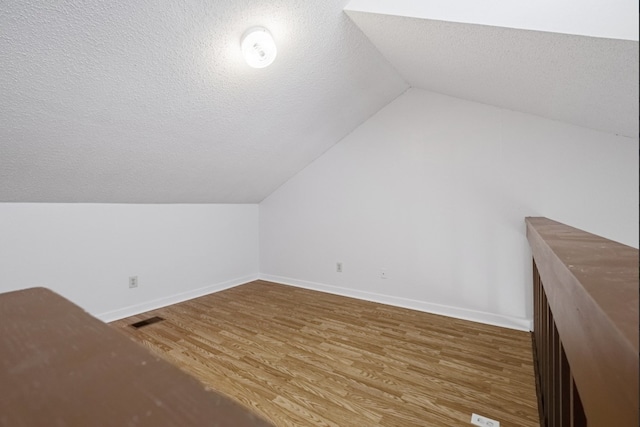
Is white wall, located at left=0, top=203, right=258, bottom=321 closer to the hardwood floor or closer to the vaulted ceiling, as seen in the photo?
the vaulted ceiling

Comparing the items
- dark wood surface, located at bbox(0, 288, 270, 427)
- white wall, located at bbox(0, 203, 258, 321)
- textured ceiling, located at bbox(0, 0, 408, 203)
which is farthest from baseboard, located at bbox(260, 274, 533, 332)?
dark wood surface, located at bbox(0, 288, 270, 427)

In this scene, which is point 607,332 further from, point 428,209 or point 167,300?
point 167,300

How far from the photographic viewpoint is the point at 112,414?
0.22m

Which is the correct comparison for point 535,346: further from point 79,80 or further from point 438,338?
point 79,80

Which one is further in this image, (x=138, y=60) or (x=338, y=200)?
(x=338, y=200)

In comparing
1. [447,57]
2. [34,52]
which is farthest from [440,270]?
[34,52]

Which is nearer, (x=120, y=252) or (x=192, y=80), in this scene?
(x=192, y=80)

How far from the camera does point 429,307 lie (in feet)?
8.76

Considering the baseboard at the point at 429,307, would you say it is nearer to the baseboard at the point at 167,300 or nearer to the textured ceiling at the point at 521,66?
the baseboard at the point at 167,300

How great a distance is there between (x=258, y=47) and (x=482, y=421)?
6.97 feet

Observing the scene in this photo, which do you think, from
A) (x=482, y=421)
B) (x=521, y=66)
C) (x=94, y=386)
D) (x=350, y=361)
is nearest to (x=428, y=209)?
(x=350, y=361)

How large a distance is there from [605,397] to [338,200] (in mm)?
2921

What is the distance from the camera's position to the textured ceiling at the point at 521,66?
0.21 metres

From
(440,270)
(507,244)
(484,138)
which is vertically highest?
(484,138)
